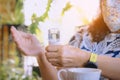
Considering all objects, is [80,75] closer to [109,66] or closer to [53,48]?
[53,48]

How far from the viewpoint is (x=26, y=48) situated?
1.08 metres

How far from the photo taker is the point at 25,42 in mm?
1082

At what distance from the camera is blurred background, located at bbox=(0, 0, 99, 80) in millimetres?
1834

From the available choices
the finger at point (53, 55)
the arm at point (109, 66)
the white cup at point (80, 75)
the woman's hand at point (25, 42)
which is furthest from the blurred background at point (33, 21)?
the white cup at point (80, 75)

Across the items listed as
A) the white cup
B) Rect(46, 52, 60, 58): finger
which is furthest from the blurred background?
the white cup

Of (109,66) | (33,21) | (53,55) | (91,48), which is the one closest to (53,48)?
(53,55)

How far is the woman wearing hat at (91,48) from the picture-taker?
863mm

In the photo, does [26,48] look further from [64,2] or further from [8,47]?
[8,47]

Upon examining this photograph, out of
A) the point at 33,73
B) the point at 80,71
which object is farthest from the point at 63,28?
the point at 80,71

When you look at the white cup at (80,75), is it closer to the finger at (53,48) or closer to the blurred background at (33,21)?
the finger at (53,48)

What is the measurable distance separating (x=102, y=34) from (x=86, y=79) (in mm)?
630

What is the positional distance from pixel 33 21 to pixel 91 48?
83cm

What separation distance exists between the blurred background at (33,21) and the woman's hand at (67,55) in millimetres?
829

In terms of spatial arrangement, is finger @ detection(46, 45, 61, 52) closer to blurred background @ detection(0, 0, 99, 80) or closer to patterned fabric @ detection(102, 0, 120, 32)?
patterned fabric @ detection(102, 0, 120, 32)
